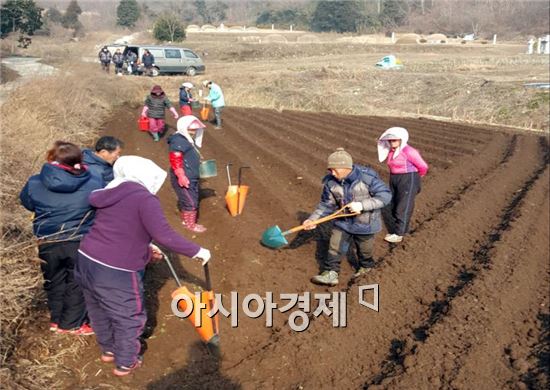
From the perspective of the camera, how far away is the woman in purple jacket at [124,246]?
3.09 m

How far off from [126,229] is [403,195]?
3.62 metres

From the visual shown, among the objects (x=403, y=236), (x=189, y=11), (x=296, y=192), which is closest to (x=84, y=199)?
(x=403, y=236)

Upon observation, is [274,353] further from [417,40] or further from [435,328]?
[417,40]

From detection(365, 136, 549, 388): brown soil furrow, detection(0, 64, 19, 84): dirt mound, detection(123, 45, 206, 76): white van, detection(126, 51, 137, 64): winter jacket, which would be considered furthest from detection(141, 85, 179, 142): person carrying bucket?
detection(126, 51, 137, 64): winter jacket

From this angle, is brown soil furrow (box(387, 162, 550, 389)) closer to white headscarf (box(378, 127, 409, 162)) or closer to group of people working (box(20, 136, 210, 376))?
white headscarf (box(378, 127, 409, 162))

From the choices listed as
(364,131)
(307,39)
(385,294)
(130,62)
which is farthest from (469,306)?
(307,39)

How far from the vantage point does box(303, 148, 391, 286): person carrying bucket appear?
4.41m

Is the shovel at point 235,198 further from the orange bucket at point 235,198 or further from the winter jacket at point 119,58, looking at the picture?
the winter jacket at point 119,58

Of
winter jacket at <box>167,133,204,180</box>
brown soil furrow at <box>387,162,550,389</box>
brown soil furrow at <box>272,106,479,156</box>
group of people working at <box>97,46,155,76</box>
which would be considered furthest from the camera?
group of people working at <box>97,46,155,76</box>

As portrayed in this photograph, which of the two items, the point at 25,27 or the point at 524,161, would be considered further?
the point at 25,27

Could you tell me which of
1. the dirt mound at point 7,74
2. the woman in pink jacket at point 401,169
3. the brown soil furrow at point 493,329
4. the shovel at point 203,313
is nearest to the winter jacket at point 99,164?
the shovel at point 203,313

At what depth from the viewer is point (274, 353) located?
3.83 metres

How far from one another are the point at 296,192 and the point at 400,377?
A: 14.3 feet

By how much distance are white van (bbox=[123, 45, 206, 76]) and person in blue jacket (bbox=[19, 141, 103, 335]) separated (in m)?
21.7
